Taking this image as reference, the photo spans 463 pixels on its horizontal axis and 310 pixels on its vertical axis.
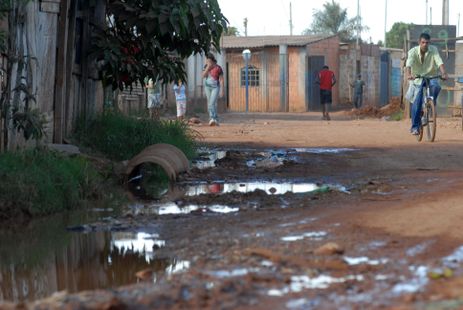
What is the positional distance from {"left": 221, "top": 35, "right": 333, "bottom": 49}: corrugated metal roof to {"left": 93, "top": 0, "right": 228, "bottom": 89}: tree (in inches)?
1200

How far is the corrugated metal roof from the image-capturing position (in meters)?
42.8

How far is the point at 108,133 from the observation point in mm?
11914

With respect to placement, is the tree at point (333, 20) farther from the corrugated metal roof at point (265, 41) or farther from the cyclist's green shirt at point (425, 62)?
the cyclist's green shirt at point (425, 62)

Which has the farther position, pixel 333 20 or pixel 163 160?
pixel 333 20

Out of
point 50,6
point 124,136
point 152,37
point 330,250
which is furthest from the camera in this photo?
point 124,136

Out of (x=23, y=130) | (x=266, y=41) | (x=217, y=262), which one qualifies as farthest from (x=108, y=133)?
(x=266, y=41)

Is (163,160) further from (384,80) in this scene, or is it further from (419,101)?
(384,80)

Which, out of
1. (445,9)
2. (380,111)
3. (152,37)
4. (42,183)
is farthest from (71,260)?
(445,9)

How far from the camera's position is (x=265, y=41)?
43844 millimetres

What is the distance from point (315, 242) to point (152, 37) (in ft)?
20.6

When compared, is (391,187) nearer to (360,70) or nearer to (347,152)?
(347,152)

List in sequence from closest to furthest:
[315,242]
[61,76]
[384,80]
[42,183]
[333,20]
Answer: [315,242], [42,183], [61,76], [384,80], [333,20]

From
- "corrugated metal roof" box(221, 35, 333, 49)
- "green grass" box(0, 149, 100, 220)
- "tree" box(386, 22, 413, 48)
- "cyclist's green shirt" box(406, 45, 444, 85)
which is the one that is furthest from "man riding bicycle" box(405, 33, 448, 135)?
"tree" box(386, 22, 413, 48)

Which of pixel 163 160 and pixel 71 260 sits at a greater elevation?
pixel 163 160
